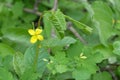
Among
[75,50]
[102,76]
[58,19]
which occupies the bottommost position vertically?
[102,76]

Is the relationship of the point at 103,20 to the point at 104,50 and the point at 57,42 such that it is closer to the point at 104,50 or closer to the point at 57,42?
the point at 104,50

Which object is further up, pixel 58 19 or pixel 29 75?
pixel 58 19

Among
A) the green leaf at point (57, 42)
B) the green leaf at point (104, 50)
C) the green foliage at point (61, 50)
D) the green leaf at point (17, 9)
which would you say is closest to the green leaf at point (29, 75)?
the green foliage at point (61, 50)

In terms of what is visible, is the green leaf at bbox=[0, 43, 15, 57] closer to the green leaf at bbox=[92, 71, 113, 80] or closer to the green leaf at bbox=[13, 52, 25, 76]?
the green leaf at bbox=[13, 52, 25, 76]

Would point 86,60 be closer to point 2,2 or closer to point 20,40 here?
point 20,40

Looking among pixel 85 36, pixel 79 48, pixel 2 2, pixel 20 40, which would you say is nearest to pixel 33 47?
pixel 79 48

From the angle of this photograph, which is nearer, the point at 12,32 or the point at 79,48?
the point at 79,48

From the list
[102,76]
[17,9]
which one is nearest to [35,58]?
[102,76]
